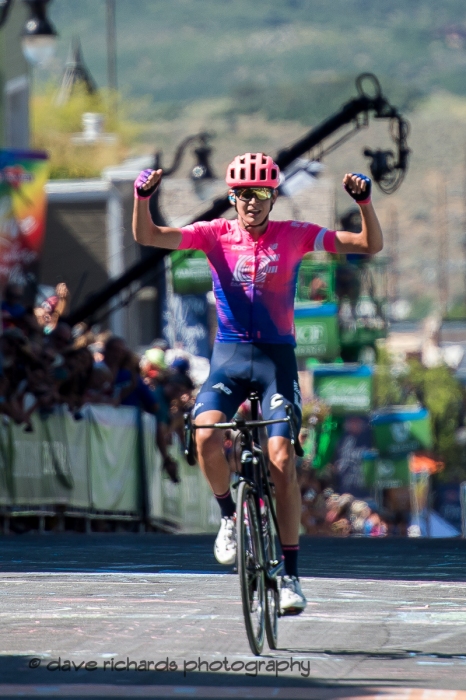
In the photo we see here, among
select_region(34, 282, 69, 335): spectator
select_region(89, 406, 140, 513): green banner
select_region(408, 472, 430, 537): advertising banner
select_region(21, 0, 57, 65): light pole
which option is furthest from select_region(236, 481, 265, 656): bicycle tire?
select_region(408, 472, 430, 537): advertising banner

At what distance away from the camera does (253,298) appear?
26.6 ft

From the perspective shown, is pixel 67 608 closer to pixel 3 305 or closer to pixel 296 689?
pixel 296 689

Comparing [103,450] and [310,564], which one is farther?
[103,450]

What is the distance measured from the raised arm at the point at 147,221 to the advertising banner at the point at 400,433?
3065cm

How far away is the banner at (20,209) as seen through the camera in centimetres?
2053

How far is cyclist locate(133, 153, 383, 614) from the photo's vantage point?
7968mm

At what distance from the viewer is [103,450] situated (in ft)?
56.3

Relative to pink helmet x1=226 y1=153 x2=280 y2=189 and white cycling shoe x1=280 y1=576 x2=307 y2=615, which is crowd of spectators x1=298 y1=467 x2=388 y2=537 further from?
pink helmet x1=226 y1=153 x2=280 y2=189

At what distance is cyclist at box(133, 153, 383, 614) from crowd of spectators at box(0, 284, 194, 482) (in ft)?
25.2

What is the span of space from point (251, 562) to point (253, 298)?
1.34 m

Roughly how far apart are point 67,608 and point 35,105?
53942 millimetres

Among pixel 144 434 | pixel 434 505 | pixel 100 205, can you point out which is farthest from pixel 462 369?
pixel 144 434

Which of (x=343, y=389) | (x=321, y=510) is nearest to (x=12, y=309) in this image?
(x=321, y=510)

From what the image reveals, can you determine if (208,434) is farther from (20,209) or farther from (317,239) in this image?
(20,209)
